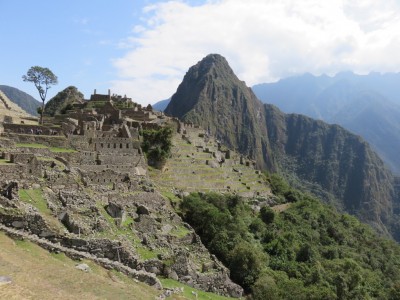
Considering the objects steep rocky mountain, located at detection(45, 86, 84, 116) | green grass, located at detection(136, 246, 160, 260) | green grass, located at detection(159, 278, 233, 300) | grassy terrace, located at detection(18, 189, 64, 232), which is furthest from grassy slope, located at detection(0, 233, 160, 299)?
steep rocky mountain, located at detection(45, 86, 84, 116)

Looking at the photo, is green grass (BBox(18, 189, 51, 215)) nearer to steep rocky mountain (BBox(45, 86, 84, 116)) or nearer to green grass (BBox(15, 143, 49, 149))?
green grass (BBox(15, 143, 49, 149))

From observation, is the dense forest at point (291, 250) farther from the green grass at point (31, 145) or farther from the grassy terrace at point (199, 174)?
the green grass at point (31, 145)

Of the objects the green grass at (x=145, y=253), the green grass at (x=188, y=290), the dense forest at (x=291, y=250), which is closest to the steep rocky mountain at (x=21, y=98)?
the dense forest at (x=291, y=250)

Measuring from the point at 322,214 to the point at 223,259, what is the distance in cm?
3638

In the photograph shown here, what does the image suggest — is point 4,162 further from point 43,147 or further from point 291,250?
point 291,250

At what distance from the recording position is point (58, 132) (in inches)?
1394

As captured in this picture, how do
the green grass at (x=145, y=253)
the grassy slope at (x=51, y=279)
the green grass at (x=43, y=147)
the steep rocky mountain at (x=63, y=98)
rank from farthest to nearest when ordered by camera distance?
the steep rocky mountain at (x=63, y=98)
the green grass at (x=43, y=147)
the green grass at (x=145, y=253)
the grassy slope at (x=51, y=279)

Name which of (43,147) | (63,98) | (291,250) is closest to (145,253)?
(43,147)

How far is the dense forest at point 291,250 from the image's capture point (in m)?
32.9

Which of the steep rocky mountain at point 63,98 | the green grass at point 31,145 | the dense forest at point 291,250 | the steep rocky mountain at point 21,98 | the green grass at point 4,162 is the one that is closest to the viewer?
the green grass at point 4,162

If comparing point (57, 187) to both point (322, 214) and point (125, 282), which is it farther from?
point (322, 214)

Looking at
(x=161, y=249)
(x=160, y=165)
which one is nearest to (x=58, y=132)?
(x=160, y=165)

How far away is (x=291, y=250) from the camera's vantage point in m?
44.7

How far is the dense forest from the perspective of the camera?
32938 mm
